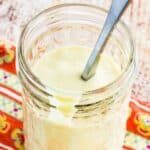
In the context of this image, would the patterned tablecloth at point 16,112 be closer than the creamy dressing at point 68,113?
No

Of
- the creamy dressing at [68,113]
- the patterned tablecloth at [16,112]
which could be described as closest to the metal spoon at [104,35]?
the creamy dressing at [68,113]

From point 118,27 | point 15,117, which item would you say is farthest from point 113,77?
point 15,117

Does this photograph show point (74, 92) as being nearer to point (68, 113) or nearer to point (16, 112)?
point (68, 113)

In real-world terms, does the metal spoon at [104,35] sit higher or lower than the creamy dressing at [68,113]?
higher

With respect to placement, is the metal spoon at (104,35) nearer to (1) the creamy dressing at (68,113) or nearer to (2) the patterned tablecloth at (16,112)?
(1) the creamy dressing at (68,113)

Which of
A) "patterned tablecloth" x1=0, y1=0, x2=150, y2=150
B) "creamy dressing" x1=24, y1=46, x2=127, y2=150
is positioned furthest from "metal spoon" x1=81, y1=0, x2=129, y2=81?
"patterned tablecloth" x1=0, y1=0, x2=150, y2=150

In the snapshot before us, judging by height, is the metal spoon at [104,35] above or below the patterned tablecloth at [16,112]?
above

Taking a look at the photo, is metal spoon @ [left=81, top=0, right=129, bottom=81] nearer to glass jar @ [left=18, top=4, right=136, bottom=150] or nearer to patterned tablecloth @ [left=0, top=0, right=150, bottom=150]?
glass jar @ [left=18, top=4, right=136, bottom=150]
